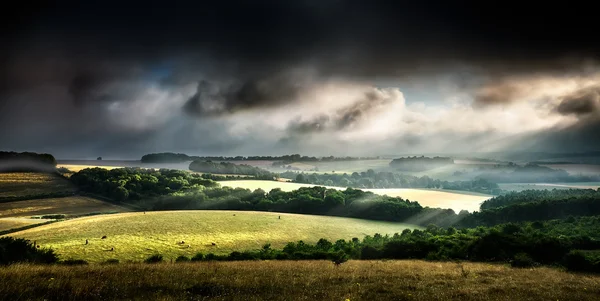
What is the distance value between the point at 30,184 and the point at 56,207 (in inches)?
1116

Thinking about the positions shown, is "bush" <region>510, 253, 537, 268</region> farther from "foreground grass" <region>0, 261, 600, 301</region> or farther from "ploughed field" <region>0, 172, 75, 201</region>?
"ploughed field" <region>0, 172, 75, 201</region>

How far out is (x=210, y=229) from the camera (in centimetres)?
8288

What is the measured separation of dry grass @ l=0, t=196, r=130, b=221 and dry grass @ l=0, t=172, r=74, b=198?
8.19 meters

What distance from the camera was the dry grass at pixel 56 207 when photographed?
102219mm

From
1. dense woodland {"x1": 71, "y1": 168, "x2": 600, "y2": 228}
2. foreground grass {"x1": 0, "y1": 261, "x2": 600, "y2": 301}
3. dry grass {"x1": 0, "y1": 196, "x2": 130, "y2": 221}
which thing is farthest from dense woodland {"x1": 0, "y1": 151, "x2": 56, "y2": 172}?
foreground grass {"x1": 0, "y1": 261, "x2": 600, "y2": 301}

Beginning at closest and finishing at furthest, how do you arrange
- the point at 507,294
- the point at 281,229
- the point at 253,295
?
1. the point at 253,295
2. the point at 507,294
3. the point at 281,229

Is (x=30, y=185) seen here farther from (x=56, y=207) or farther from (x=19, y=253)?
(x=19, y=253)

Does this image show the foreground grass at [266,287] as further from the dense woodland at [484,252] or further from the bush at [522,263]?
the dense woodland at [484,252]

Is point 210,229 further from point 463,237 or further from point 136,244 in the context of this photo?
point 463,237

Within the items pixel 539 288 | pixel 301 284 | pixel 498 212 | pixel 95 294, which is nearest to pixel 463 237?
pixel 539 288

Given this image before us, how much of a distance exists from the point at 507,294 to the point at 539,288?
3.82m

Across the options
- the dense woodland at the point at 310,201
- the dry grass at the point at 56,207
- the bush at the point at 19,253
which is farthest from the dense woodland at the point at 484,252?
the dry grass at the point at 56,207

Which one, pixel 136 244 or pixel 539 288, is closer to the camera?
pixel 539 288

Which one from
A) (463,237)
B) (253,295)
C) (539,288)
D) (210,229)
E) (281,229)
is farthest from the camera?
(281,229)
